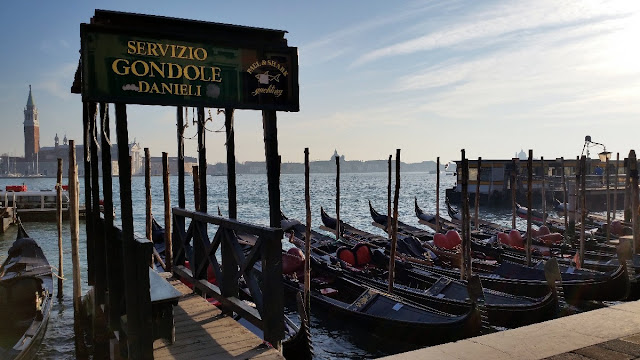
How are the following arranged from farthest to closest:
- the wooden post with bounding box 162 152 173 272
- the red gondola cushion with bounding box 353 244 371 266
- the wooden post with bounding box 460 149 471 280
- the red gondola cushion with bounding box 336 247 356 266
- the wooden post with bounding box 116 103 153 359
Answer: the red gondola cushion with bounding box 353 244 371 266 → the red gondola cushion with bounding box 336 247 356 266 → the wooden post with bounding box 460 149 471 280 → the wooden post with bounding box 162 152 173 272 → the wooden post with bounding box 116 103 153 359

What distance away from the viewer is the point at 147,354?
14.4ft

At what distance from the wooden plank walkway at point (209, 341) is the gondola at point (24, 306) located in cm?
413

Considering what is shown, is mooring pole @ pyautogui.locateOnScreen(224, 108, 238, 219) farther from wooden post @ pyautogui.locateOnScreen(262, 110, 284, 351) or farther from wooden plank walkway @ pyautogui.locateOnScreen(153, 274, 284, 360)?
wooden plank walkway @ pyautogui.locateOnScreen(153, 274, 284, 360)

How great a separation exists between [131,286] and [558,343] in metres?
3.98

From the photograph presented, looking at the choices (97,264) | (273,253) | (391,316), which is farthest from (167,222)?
(273,253)

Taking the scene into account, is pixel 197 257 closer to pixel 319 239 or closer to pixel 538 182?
pixel 319 239

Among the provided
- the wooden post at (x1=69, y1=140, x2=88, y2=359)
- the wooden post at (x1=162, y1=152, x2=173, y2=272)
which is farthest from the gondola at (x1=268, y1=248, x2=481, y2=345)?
the wooden post at (x1=69, y1=140, x2=88, y2=359)

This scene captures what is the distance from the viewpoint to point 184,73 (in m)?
4.70

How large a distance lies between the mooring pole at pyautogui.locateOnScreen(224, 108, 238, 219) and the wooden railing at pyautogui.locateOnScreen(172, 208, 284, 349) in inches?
11.4

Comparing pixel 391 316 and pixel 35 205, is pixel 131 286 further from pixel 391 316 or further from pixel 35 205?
pixel 35 205

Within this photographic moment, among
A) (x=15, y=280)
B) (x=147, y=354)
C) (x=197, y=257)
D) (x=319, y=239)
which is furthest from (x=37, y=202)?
(x=147, y=354)

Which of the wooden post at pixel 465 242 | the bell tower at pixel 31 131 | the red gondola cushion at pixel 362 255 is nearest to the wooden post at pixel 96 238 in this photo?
the wooden post at pixel 465 242

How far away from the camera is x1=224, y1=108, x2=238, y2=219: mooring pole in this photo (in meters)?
6.02

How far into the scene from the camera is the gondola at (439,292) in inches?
414
